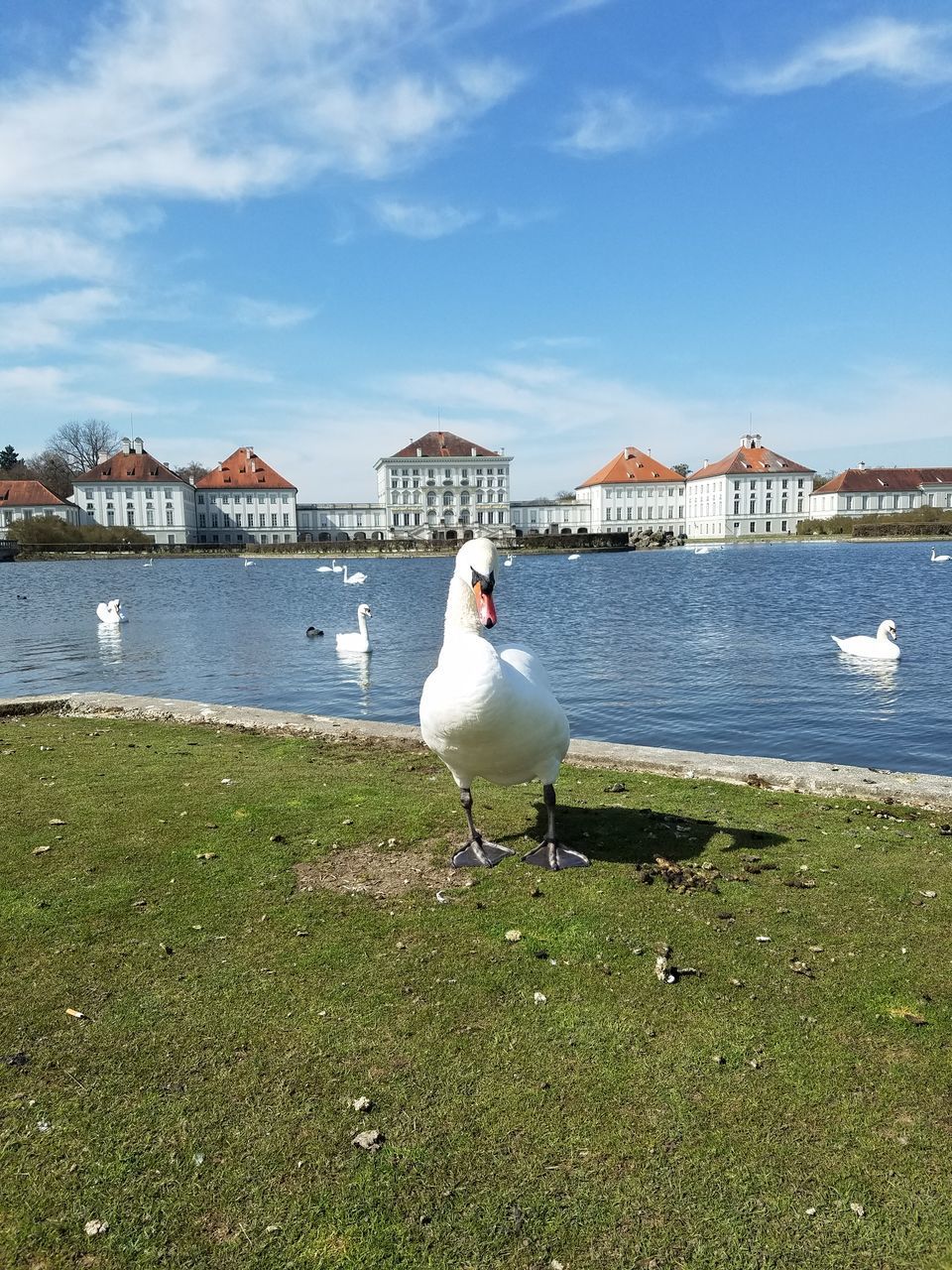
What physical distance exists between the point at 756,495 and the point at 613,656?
15057cm

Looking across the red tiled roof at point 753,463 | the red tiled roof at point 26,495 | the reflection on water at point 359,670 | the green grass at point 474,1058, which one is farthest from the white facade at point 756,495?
the green grass at point 474,1058

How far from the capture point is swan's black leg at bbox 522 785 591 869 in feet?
20.5

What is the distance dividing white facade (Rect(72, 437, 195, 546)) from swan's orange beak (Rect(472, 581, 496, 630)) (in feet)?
473

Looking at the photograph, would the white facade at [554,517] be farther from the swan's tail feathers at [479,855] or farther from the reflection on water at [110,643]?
the swan's tail feathers at [479,855]

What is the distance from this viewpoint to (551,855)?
6.30 m

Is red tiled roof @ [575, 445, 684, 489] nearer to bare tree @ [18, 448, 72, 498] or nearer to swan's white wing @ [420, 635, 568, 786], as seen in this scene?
bare tree @ [18, 448, 72, 498]

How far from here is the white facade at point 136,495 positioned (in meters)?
142

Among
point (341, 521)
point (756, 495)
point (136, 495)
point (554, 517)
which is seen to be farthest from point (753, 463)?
point (136, 495)

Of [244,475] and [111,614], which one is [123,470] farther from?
[111,614]

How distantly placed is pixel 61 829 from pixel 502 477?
155 m

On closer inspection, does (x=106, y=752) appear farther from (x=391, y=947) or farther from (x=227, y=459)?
(x=227, y=459)

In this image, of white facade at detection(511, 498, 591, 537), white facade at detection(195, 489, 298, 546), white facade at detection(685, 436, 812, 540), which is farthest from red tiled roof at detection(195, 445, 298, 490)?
white facade at detection(685, 436, 812, 540)

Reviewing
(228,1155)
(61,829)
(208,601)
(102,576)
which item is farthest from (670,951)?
(102,576)

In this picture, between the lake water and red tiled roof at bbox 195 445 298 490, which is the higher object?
red tiled roof at bbox 195 445 298 490
